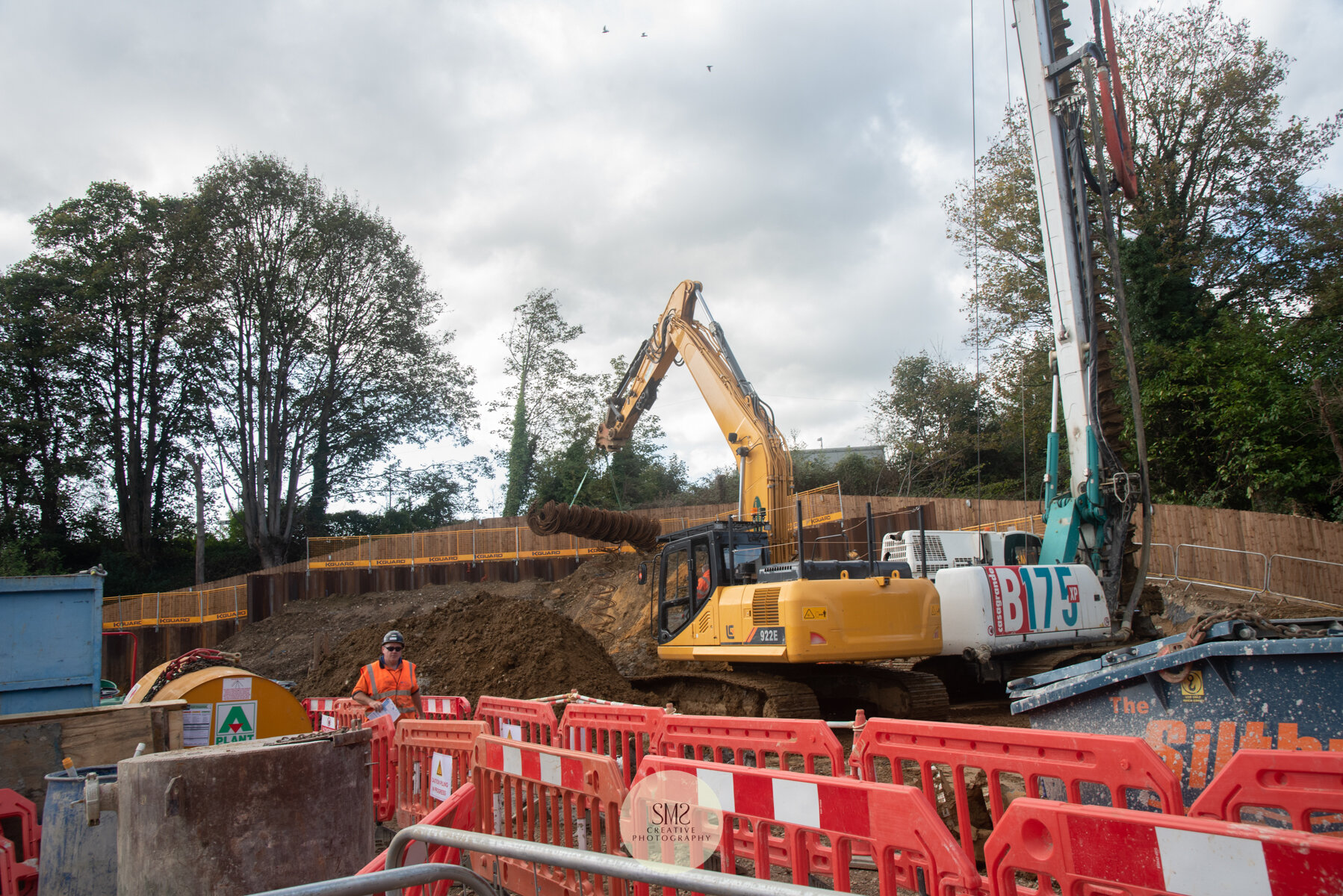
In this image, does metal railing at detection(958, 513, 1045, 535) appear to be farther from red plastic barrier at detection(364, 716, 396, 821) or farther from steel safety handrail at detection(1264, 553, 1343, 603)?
red plastic barrier at detection(364, 716, 396, 821)

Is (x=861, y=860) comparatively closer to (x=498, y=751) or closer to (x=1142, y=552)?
(x=498, y=751)

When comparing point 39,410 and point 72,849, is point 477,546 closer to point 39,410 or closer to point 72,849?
point 39,410

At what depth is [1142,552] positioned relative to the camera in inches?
416

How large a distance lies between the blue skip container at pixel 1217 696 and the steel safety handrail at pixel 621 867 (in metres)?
2.81

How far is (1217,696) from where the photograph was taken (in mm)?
3906

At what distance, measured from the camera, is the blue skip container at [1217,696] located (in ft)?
11.7

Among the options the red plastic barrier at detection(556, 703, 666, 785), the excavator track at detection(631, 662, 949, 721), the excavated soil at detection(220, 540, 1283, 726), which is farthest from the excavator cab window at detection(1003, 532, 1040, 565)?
the red plastic barrier at detection(556, 703, 666, 785)

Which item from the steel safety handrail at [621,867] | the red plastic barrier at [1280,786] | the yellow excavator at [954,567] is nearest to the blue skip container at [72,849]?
the steel safety handrail at [621,867]

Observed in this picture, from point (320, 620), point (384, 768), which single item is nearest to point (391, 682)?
point (384, 768)

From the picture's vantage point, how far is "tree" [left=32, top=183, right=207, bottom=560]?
1240 inches

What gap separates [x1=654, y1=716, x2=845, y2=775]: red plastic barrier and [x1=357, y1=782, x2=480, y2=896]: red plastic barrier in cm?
149

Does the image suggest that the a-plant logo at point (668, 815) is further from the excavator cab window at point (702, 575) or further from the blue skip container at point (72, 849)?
the excavator cab window at point (702, 575)

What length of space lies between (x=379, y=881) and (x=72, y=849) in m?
3.21

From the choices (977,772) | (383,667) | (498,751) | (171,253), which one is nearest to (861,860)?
(977,772)
